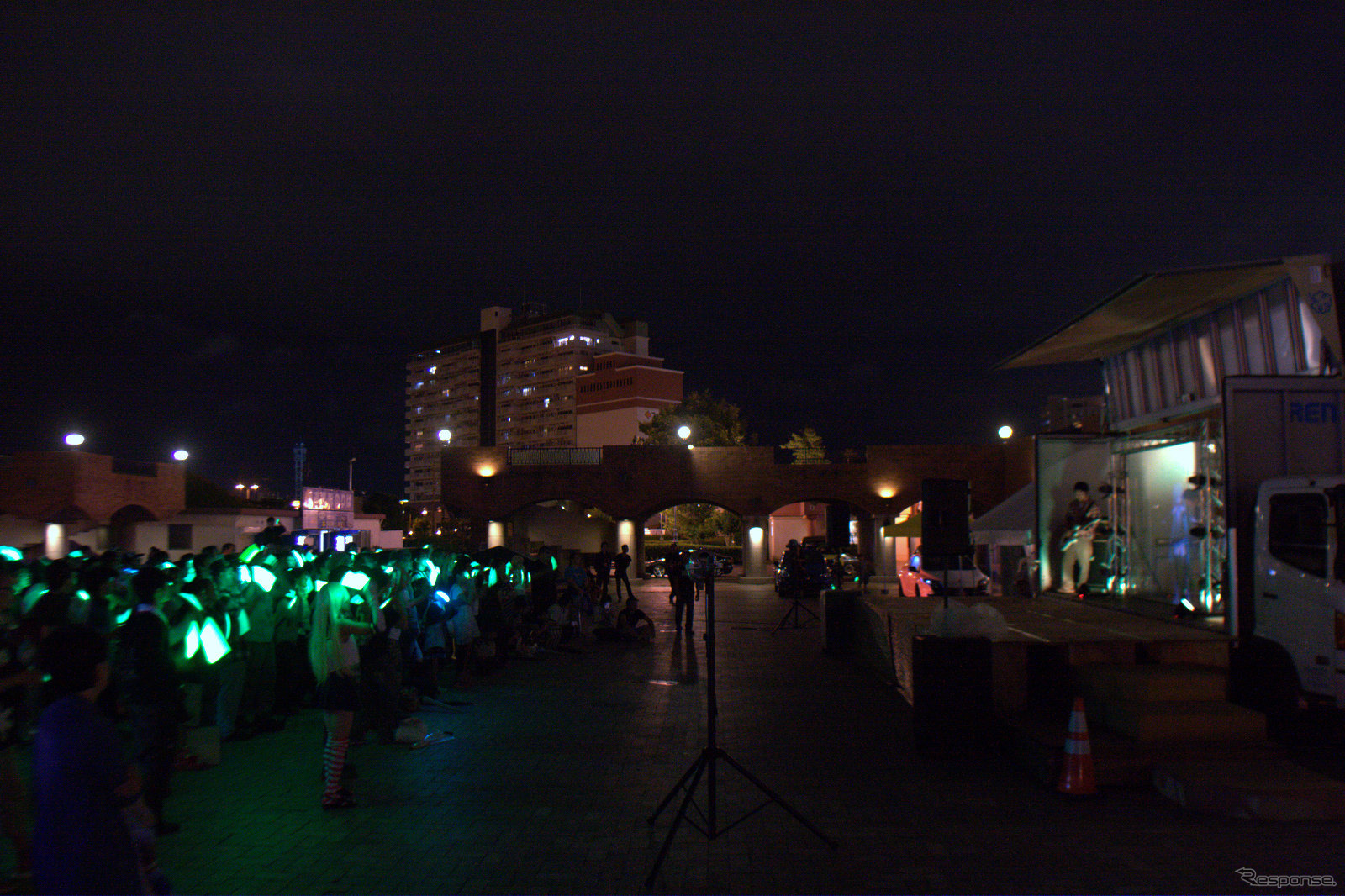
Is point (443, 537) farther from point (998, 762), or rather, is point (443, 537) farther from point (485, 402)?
point (485, 402)

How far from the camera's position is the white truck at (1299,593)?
294 inches

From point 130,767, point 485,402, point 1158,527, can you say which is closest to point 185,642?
point 130,767

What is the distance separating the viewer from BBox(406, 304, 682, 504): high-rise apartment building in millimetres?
128625

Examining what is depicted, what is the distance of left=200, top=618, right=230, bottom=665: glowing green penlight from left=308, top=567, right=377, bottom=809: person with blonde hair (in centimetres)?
159

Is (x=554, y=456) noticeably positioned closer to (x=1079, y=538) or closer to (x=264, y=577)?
(x=1079, y=538)

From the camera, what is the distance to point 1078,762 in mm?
6559

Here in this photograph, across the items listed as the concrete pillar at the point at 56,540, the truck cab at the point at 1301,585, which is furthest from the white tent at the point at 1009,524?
the concrete pillar at the point at 56,540

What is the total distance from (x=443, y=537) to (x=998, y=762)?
44.7m

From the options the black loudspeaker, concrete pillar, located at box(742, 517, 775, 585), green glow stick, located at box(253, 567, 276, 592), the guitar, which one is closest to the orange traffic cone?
the black loudspeaker

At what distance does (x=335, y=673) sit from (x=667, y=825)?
8.50 ft

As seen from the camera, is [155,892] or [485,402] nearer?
[155,892]

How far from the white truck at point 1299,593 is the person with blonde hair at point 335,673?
7.79m

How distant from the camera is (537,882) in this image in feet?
16.3

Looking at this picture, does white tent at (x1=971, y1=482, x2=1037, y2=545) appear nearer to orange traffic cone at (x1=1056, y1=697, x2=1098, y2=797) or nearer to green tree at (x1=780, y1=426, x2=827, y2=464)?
orange traffic cone at (x1=1056, y1=697, x2=1098, y2=797)
